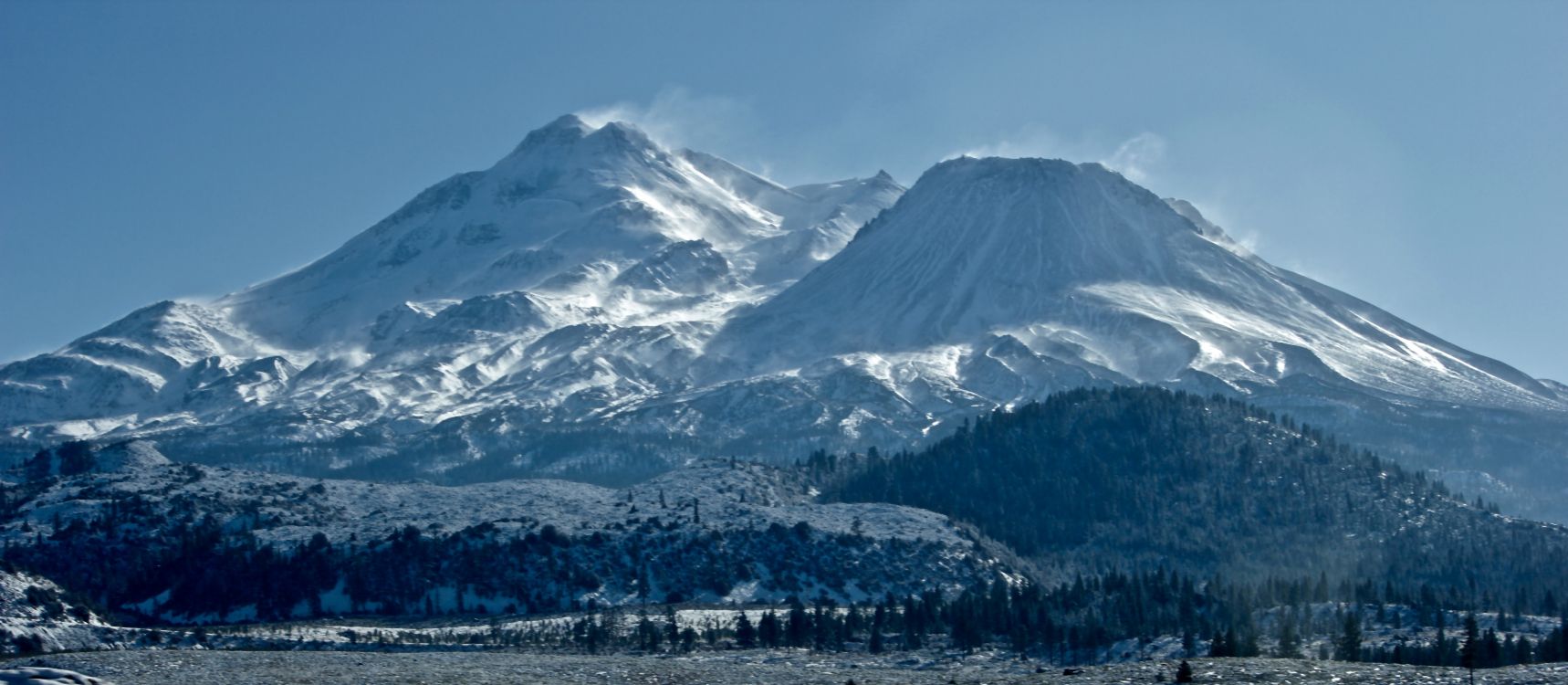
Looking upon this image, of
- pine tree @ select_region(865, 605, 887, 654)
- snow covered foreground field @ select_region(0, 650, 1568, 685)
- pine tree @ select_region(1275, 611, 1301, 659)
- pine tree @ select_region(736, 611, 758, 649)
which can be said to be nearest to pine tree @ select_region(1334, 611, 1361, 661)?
pine tree @ select_region(1275, 611, 1301, 659)

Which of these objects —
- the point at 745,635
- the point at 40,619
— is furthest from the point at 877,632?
the point at 40,619

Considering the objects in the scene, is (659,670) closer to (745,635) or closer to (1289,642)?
(745,635)

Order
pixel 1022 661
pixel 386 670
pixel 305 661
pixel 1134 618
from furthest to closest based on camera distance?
1. pixel 1134 618
2. pixel 1022 661
3. pixel 305 661
4. pixel 386 670

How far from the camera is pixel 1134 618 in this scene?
17125cm

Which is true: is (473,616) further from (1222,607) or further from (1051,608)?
(1222,607)

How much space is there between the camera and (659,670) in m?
120

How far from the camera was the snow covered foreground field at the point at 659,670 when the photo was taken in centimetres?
9950

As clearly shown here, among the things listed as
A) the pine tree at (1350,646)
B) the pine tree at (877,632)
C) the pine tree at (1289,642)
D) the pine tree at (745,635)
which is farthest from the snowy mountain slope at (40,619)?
the pine tree at (1350,646)

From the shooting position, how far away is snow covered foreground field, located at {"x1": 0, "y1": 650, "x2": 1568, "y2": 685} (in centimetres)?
9950

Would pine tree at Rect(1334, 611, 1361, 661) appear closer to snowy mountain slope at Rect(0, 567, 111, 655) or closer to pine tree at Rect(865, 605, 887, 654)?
pine tree at Rect(865, 605, 887, 654)

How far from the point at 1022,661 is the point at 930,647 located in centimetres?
1194

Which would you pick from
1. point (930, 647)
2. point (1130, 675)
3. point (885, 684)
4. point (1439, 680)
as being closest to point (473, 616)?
point (930, 647)

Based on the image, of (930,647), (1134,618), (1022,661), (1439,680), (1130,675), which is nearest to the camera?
(1439,680)

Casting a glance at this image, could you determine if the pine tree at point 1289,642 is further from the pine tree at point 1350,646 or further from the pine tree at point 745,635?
the pine tree at point 745,635
